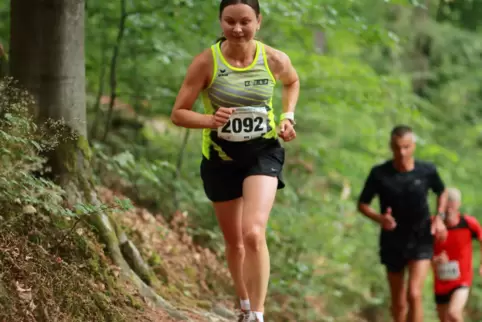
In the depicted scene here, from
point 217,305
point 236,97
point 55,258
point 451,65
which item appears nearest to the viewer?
point 55,258

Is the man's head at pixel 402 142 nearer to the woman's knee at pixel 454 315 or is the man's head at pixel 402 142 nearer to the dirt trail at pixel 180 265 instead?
the woman's knee at pixel 454 315

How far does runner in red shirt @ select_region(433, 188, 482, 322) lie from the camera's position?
828cm

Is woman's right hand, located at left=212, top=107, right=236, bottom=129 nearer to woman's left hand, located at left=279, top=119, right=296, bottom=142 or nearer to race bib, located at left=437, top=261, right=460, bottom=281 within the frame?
woman's left hand, located at left=279, top=119, right=296, bottom=142

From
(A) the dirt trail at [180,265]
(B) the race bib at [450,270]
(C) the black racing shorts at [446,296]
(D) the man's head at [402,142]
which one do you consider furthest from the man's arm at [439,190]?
(A) the dirt trail at [180,265]

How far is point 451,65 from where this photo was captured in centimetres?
2000

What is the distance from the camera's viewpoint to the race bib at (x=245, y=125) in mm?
5016

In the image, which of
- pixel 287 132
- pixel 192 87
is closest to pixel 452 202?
pixel 287 132

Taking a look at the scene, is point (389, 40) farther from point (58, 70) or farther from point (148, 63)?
point (58, 70)

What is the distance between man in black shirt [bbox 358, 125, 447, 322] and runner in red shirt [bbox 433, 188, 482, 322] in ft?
2.42

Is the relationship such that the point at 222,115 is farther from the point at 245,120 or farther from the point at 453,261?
the point at 453,261

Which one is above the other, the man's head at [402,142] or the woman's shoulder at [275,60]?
the woman's shoulder at [275,60]

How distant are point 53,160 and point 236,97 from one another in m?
1.54

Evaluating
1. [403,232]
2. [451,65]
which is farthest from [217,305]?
[451,65]

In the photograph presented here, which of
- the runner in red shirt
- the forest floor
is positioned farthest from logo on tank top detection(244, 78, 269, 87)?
the runner in red shirt
